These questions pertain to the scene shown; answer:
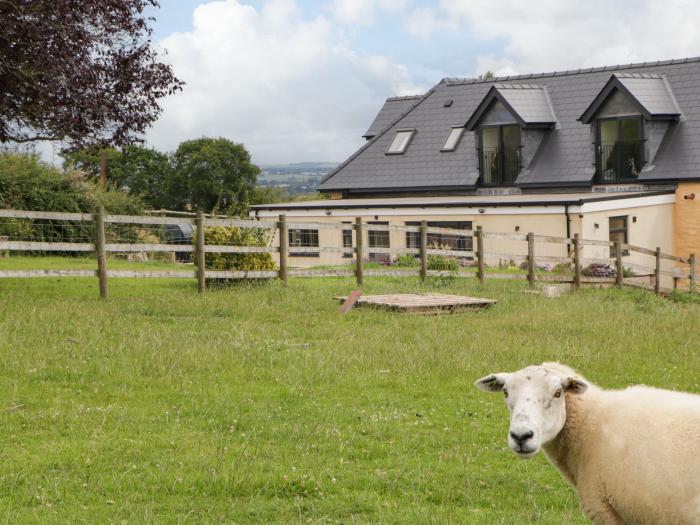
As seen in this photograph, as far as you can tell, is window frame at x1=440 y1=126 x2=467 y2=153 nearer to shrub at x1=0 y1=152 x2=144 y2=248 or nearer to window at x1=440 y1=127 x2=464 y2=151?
window at x1=440 y1=127 x2=464 y2=151

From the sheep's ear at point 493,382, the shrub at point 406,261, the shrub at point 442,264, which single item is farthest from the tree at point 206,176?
the sheep's ear at point 493,382

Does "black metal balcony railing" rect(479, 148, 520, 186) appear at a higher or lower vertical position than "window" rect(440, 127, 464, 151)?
lower

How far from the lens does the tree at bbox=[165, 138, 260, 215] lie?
67.7 metres

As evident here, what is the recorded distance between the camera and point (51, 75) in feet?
57.7

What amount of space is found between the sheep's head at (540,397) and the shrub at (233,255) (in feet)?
50.8

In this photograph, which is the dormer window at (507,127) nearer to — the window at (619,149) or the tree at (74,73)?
the window at (619,149)

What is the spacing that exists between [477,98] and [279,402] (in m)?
33.8

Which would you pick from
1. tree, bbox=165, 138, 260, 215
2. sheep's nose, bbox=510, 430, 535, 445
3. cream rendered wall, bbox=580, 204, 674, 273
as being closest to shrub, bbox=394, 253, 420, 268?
cream rendered wall, bbox=580, 204, 674, 273

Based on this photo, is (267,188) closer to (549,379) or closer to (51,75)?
(51,75)

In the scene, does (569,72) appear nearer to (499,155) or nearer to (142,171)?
(499,155)

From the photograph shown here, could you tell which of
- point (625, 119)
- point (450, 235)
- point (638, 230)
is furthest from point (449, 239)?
point (625, 119)

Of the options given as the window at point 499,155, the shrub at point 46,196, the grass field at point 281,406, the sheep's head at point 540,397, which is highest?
the window at point 499,155

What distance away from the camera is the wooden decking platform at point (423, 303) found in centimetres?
1716

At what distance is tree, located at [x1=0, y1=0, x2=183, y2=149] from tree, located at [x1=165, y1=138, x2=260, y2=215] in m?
46.0
